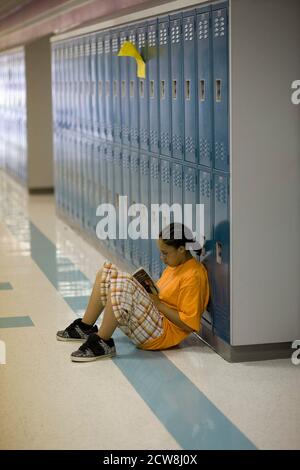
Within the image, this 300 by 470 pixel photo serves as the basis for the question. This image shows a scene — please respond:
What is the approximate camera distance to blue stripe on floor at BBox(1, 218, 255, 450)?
15.3 feet

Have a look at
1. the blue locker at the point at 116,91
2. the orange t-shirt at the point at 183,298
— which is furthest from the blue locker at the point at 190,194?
the blue locker at the point at 116,91

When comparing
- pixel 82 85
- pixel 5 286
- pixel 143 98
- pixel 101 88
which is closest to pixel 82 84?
pixel 82 85

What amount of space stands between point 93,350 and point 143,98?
269 cm

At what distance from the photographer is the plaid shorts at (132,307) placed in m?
5.91

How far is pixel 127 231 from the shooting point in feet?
28.0

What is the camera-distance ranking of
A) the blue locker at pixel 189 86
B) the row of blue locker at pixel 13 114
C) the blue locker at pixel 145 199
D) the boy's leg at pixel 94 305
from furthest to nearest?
the row of blue locker at pixel 13 114 < the blue locker at pixel 145 199 < the blue locker at pixel 189 86 < the boy's leg at pixel 94 305

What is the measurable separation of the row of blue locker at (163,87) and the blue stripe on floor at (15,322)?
1682 mm

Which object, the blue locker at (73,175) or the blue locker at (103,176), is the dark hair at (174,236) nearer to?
the blue locker at (103,176)

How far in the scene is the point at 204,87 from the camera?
6.19 metres

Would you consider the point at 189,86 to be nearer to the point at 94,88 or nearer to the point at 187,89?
the point at 187,89

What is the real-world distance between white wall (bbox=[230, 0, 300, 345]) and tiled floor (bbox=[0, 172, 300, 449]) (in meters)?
0.34
